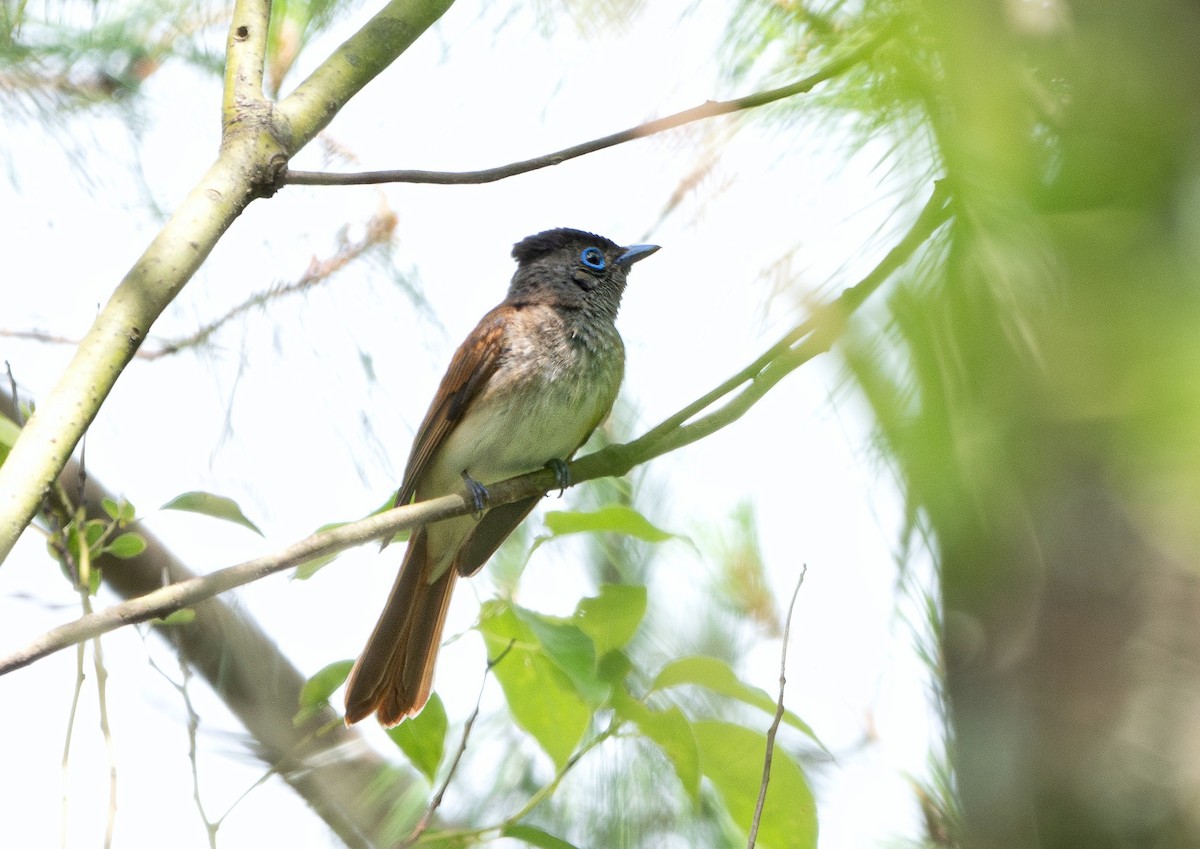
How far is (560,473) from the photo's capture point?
13.0 feet

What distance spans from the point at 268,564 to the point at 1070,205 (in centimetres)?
181

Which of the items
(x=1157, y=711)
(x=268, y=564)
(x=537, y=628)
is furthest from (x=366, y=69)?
(x=1157, y=711)

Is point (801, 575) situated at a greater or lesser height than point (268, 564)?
lesser

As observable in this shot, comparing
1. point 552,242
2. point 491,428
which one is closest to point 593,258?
point 552,242

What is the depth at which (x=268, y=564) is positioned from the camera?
7.64 ft

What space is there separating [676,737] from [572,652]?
26 centimetres

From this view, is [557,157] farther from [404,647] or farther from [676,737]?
[404,647]

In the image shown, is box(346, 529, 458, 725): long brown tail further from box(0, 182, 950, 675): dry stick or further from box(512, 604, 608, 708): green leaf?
box(512, 604, 608, 708): green leaf

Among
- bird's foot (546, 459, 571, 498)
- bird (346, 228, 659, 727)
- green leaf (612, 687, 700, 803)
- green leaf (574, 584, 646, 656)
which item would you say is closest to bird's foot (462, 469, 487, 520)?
bird (346, 228, 659, 727)

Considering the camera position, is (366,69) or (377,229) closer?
(366,69)

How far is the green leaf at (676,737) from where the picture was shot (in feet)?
7.68

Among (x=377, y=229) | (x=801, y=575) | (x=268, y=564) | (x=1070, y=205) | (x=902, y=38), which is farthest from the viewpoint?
(x=377, y=229)

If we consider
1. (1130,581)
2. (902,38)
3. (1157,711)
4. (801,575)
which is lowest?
(1157,711)

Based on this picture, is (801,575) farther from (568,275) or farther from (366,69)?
(568,275)
